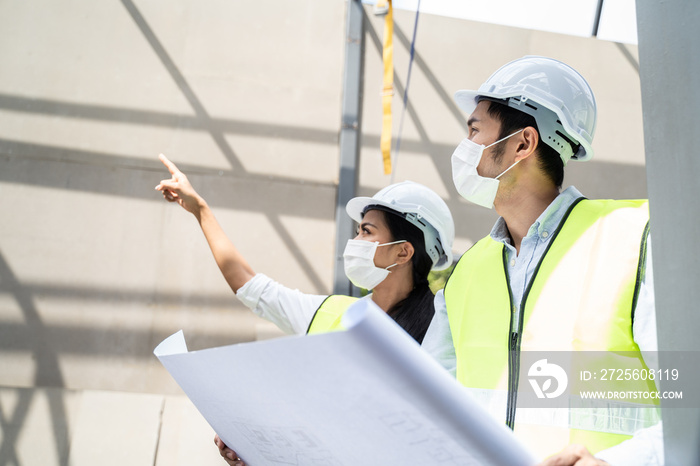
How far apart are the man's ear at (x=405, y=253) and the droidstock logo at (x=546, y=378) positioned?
64.8 inches

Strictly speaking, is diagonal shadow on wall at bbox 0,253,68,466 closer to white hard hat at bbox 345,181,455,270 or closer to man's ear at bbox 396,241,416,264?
white hard hat at bbox 345,181,455,270

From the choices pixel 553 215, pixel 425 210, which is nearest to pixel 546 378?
pixel 553 215

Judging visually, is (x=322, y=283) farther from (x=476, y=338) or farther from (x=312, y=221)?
(x=476, y=338)

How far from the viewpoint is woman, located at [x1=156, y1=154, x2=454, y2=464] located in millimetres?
3076

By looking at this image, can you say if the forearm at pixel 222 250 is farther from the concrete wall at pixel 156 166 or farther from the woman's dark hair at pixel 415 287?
the concrete wall at pixel 156 166

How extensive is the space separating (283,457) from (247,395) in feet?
0.66

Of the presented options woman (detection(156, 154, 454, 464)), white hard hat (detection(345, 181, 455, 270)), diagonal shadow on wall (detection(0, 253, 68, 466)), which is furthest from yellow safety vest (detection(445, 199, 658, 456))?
diagonal shadow on wall (detection(0, 253, 68, 466))

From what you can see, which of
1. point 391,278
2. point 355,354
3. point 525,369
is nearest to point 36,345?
point 391,278

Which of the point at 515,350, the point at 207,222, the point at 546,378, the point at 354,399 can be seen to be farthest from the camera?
the point at 207,222

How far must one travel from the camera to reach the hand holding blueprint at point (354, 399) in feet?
2.25

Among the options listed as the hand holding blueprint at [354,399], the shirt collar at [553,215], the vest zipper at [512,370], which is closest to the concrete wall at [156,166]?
the shirt collar at [553,215]

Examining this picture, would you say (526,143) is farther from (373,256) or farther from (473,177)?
(373,256)

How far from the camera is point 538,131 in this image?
1.93 m

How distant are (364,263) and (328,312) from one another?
30cm
